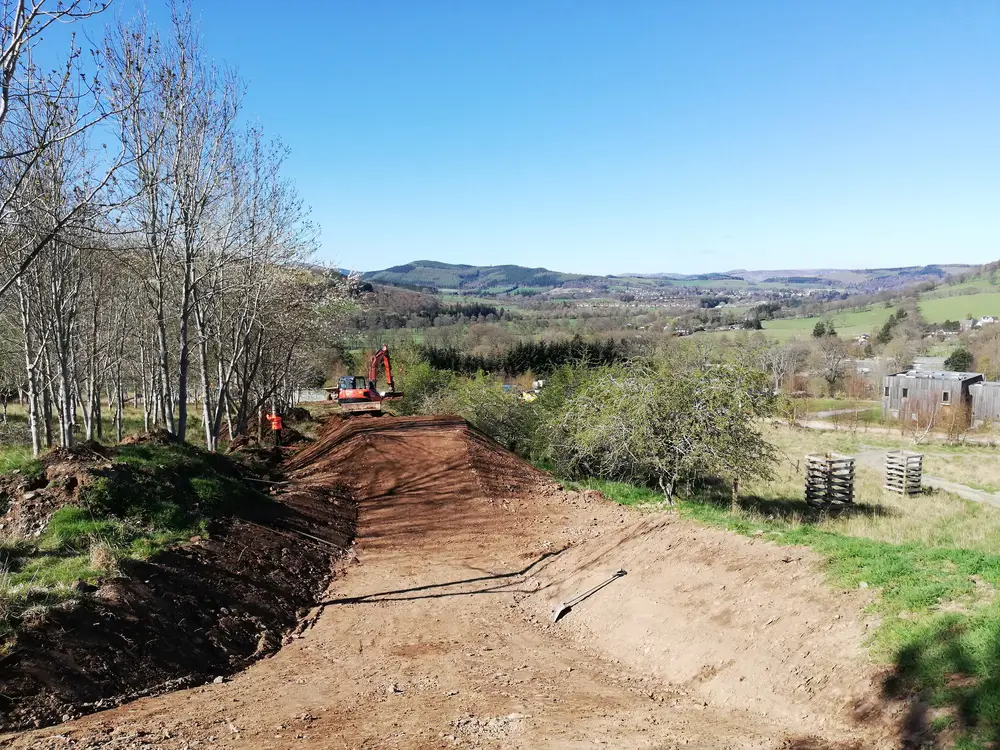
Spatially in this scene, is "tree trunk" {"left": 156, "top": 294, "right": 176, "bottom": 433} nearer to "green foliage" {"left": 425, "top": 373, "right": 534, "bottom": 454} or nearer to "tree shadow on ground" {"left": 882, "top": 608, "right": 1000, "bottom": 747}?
"green foliage" {"left": 425, "top": 373, "right": 534, "bottom": 454}

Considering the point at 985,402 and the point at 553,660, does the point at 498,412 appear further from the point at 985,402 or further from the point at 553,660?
the point at 985,402

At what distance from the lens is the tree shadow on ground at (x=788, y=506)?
52.8ft

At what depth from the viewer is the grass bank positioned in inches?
234

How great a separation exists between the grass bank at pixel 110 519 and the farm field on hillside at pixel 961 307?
104 meters

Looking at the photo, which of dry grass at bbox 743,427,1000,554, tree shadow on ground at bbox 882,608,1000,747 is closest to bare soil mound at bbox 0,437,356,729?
tree shadow on ground at bbox 882,608,1000,747

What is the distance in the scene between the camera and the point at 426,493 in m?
14.3

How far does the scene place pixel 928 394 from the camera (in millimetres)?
43781

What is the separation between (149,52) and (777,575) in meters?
13.7

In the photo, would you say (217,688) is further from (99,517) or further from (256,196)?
(256,196)

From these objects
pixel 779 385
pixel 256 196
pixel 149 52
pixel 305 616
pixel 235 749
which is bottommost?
pixel 779 385

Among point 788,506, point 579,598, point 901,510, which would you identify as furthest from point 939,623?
point 901,510

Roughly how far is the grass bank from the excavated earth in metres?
0.63

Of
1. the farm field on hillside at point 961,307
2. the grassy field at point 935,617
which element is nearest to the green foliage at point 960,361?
the farm field on hillside at point 961,307

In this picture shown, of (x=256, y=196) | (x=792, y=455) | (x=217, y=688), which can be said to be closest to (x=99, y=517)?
(x=217, y=688)
